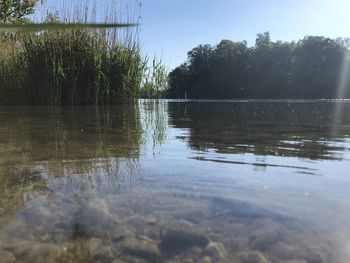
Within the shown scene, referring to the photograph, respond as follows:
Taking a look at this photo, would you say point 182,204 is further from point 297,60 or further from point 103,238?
point 297,60

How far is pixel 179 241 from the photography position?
1425 mm

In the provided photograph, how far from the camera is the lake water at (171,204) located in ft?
4.41

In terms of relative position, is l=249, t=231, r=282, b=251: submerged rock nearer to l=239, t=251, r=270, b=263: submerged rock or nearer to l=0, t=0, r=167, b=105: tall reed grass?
l=239, t=251, r=270, b=263: submerged rock

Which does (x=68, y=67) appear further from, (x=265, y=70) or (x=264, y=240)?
(x=265, y=70)

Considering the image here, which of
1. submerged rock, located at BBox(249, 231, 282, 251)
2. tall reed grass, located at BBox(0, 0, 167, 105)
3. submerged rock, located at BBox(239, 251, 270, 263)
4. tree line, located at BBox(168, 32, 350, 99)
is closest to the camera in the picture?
submerged rock, located at BBox(239, 251, 270, 263)

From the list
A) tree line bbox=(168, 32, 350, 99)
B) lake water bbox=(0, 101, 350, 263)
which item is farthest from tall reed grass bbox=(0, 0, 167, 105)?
tree line bbox=(168, 32, 350, 99)

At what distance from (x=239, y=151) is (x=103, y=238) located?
2.21 metres

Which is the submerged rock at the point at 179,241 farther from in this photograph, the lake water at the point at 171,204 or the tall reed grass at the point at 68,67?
the tall reed grass at the point at 68,67

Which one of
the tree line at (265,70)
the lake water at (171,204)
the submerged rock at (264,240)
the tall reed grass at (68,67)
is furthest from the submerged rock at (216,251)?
the tree line at (265,70)

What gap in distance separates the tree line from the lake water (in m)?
62.5

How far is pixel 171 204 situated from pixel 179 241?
427 mm

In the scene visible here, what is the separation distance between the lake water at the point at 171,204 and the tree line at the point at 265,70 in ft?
205

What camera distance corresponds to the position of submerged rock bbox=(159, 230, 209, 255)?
136 centimetres

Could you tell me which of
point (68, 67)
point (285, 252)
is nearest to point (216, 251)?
point (285, 252)
